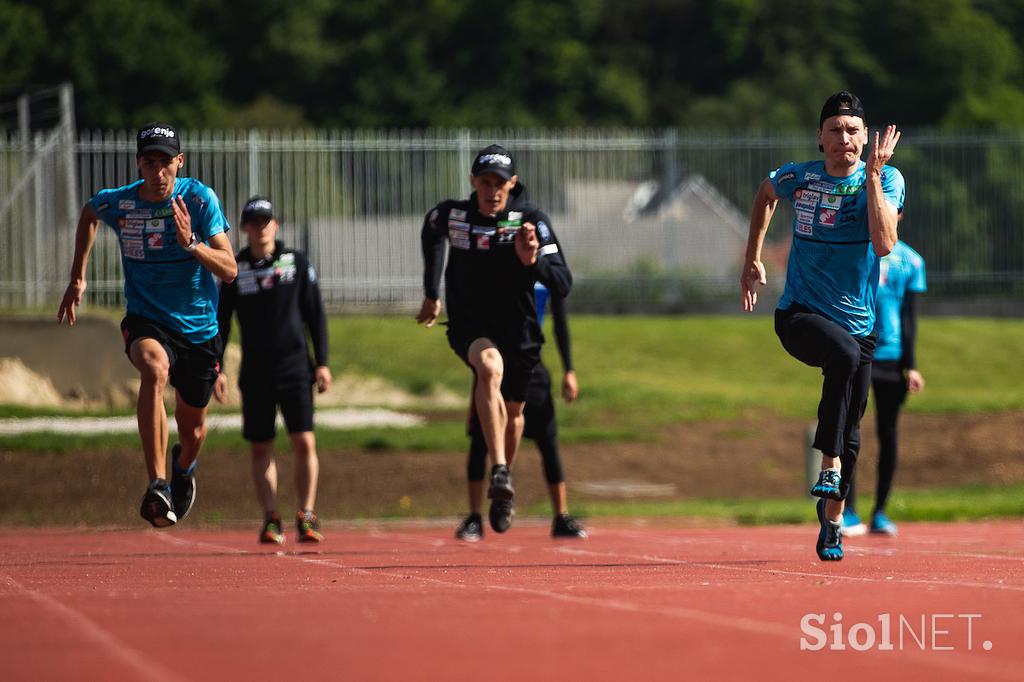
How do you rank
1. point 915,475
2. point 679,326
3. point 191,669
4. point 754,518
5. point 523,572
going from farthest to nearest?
point 679,326, point 915,475, point 754,518, point 523,572, point 191,669

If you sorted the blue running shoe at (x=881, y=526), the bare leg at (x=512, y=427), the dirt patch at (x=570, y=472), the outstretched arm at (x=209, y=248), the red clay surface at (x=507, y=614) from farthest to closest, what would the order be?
1. the dirt patch at (x=570, y=472)
2. the blue running shoe at (x=881, y=526)
3. the bare leg at (x=512, y=427)
4. the outstretched arm at (x=209, y=248)
5. the red clay surface at (x=507, y=614)

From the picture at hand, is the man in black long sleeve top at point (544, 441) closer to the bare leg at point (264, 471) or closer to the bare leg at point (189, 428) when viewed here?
the bare leg at point (264, 471)

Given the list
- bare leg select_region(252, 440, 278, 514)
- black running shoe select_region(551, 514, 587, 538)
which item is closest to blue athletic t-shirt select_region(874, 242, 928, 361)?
black running shoe select_region(551, 514, 587, 538)

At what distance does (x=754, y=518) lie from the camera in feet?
51.2

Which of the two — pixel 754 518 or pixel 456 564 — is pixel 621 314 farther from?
pixel 456 564

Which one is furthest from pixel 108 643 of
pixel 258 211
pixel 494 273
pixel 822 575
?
pixel 258 211

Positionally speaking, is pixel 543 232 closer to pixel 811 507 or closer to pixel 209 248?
pixel 209 248

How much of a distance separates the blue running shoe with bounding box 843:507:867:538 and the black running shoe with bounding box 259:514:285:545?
3981 millimetres

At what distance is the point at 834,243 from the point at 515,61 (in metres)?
68.9

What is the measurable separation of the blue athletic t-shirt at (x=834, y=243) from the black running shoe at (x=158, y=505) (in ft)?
11.3

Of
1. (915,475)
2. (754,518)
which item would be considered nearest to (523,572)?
(754,518)

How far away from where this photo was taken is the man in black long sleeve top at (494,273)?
11.1 m

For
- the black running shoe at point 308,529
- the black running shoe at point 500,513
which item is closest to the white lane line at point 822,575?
the black running shoe at point 500,513

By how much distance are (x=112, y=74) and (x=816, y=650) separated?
63849 mm
